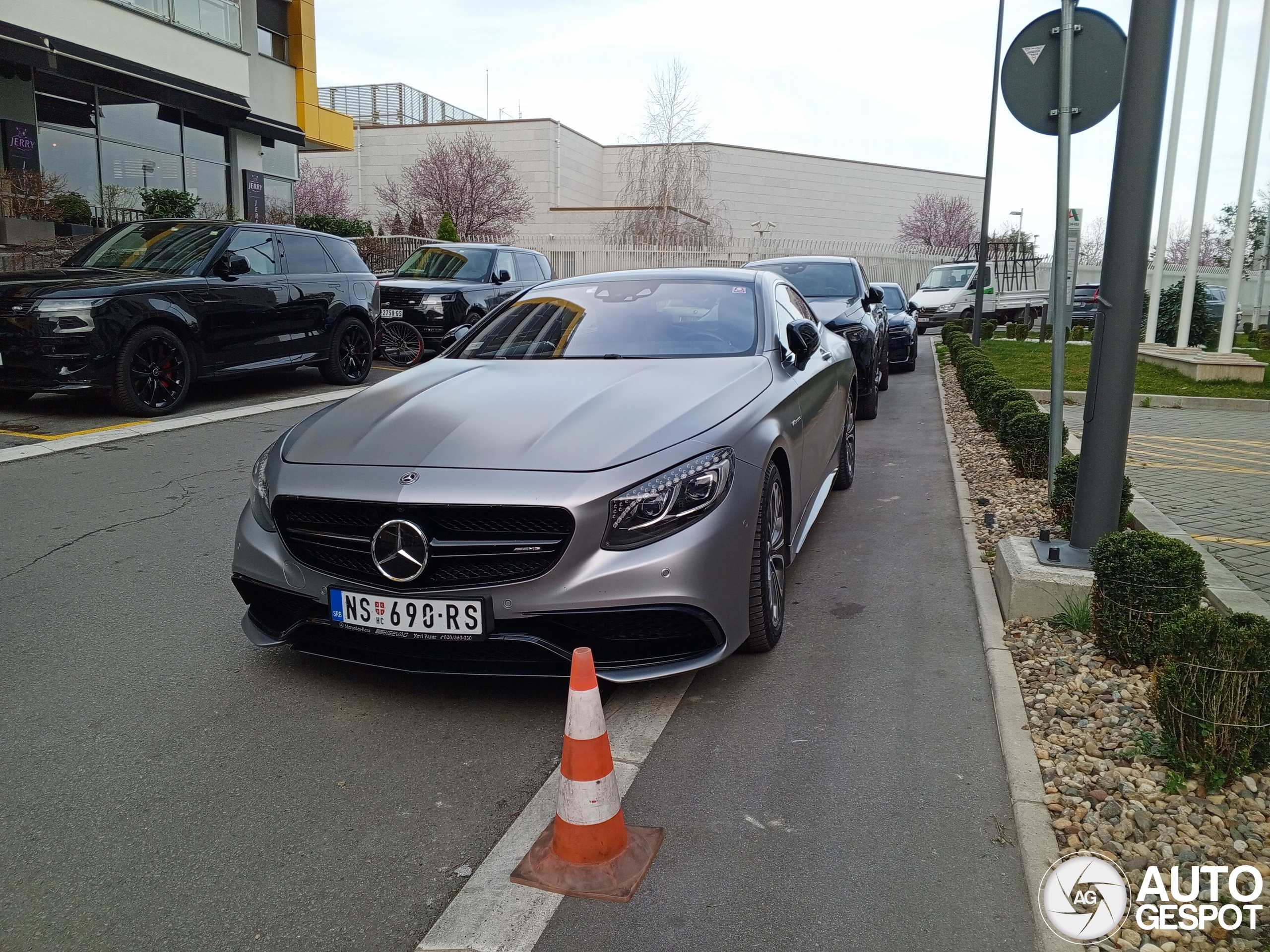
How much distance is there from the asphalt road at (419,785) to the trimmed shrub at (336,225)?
19308mm

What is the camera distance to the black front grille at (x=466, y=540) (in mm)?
3273

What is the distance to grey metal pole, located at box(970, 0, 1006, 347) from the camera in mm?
22016

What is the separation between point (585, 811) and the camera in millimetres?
2629

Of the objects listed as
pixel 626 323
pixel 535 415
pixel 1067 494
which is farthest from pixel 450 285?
pixel 535 415

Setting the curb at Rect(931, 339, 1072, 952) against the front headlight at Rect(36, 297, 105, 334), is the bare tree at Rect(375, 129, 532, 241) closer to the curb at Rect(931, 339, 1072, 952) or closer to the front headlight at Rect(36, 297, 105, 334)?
the front headlight at Rect(36, 297, 105, 334)

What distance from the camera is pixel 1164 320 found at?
64.3 ft

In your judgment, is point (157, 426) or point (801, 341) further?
point (157, 426)

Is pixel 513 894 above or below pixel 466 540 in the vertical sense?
below

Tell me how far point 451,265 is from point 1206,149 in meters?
10.7

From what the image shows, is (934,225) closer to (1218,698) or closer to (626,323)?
(626,323)

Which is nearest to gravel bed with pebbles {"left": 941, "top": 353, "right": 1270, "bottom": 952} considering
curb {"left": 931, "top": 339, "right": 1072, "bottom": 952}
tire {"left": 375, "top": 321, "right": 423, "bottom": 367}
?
curb {"left": 931, "top": 339, "right": 1072, "bottom": 952}

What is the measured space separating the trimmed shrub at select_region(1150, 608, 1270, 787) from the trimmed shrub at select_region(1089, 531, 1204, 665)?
589mm

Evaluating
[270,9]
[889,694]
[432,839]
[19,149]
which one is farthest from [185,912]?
[270,9]

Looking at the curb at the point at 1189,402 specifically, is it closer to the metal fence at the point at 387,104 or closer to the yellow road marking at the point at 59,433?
the yellow road marking at the point at 59,433
